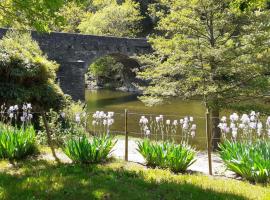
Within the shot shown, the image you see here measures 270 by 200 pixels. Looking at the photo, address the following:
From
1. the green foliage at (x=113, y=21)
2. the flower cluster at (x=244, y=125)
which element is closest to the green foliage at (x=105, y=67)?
the green foliage at (x=113, y=21)

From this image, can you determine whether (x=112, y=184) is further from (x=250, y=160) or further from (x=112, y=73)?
(x=112, y=73)

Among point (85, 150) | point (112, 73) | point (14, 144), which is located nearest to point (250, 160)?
point (85, 150)

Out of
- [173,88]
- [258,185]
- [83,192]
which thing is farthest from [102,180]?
[173,88]

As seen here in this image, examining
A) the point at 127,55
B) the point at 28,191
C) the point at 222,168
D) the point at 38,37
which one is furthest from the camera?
the point at 127,55

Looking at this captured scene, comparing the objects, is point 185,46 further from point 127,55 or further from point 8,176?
point 127,55

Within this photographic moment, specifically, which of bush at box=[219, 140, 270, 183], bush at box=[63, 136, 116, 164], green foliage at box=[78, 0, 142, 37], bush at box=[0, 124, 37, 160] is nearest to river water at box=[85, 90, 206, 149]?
bush at box=[219, 140, 270, 183]

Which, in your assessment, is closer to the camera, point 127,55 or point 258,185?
point 258,185

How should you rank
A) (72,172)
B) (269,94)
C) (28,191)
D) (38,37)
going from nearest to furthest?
(28,191)
(72,172)
(269,94)
(38,37)

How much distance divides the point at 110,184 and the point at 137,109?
18350 mm

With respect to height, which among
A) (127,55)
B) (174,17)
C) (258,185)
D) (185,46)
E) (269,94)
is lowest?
(258,185)

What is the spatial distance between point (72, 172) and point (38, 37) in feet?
65.9

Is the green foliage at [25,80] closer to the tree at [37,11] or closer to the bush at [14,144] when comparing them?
the tree at [37,11]

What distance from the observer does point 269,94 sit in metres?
11.4

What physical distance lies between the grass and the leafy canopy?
15.8 ft
